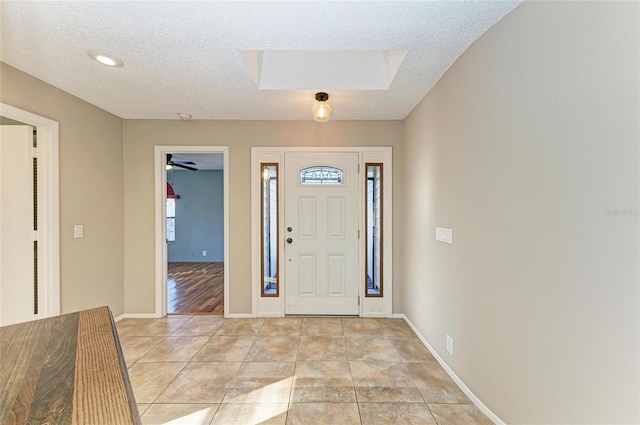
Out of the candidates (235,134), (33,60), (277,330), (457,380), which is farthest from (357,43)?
(277,330)

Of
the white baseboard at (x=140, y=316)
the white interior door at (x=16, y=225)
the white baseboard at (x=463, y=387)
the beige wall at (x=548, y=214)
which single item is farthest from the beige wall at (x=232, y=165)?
the beige wall at (x=548, y=214)

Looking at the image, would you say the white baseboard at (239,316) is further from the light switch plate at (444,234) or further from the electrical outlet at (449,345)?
the light switch plate at (444,234)

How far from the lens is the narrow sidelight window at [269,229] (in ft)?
10.9

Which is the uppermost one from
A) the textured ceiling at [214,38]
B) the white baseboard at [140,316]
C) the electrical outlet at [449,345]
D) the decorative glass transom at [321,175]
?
the textured ceiling at [214,38]

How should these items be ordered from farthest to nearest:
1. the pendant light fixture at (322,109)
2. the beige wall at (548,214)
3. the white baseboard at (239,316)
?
the white baseboard at (239,316), the pendant light fixture at (322,109), the beige wall at (548,214)

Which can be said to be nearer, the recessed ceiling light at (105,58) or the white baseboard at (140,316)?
the recessed ceiling light at (105,58)

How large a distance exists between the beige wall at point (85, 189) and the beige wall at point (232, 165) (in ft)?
0.41

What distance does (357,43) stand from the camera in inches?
71.0

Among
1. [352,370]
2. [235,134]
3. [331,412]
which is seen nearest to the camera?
[331,412]

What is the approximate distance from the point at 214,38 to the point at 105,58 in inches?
35.9

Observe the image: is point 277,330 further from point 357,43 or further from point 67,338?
point 357,43

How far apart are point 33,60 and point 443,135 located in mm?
3183

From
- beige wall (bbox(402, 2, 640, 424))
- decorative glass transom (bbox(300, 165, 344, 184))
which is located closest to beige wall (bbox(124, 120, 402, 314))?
decorative glass transom (bbox(300, 165, 344, 184))

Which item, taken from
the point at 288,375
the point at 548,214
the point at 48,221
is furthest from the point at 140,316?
the point at 548,214
